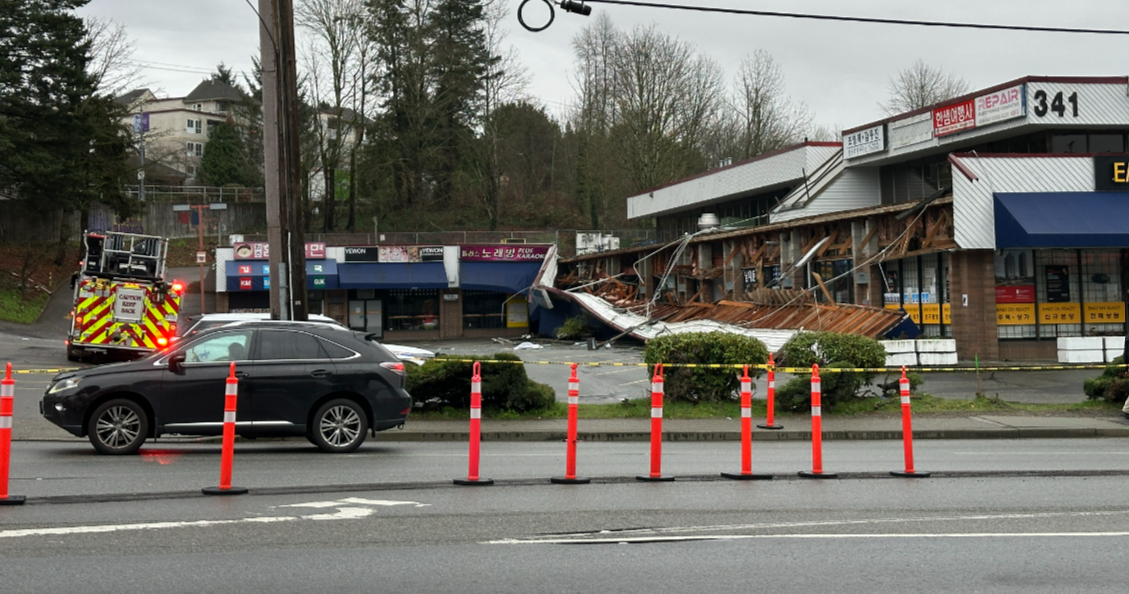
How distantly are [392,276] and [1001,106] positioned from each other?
104 ft

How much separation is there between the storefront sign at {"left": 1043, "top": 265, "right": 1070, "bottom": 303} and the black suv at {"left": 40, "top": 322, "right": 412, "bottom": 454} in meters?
22.8

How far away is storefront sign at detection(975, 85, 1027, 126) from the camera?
30.2m

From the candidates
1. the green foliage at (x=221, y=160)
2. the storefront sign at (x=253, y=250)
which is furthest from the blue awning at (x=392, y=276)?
the green foliage at (x=221, y=160)

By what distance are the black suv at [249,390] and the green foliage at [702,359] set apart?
257 inches

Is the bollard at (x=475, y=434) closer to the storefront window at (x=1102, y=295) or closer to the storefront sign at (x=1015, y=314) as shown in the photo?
the storefront sign at (x=1015, y=314)

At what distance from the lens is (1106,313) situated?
30.6 m

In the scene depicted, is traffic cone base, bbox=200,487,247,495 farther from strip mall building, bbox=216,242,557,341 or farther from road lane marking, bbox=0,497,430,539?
strip mall building, bbox=216,242,557,341

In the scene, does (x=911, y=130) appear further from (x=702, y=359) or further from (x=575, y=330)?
(x=702, y=359)

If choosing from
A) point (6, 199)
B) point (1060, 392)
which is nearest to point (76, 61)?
point (6, 199)

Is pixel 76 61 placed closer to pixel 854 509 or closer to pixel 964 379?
pixel 964 379

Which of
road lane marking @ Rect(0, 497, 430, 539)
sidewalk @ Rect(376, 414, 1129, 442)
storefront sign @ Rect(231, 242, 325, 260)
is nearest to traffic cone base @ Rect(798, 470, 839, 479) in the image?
road lane marking @ Rect(0, 497, 430, 539)

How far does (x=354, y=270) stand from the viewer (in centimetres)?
5331

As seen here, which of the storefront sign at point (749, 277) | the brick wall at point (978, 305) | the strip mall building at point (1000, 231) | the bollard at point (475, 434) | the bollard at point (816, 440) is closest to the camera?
the bollard at point (475, 434)

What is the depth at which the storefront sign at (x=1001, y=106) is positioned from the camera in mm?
30250
